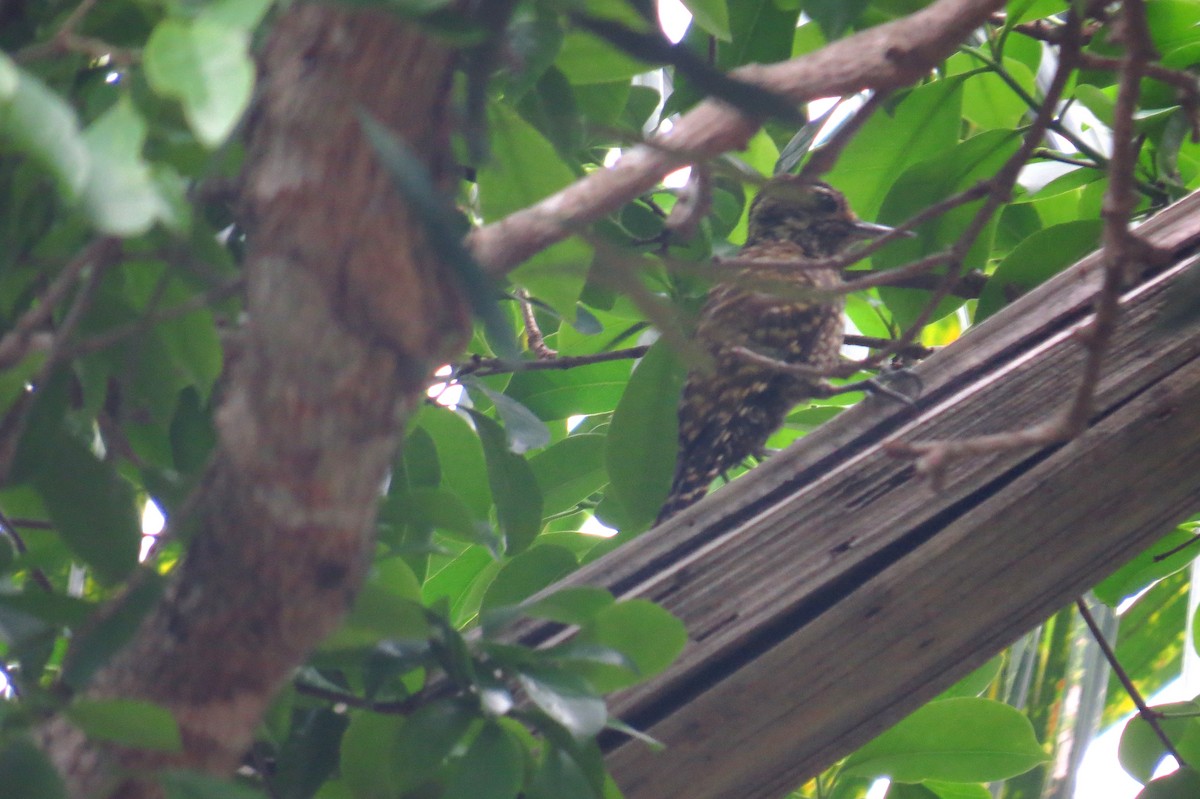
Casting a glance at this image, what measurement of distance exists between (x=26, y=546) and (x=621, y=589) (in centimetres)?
62

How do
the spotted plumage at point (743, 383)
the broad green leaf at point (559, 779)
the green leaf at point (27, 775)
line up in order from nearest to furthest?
the green leaf at point (27, 775)
the broad green leaf at point (559, 779)
the spotted plumage at point (743, 383)

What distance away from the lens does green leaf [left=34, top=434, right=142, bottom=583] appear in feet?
2.76

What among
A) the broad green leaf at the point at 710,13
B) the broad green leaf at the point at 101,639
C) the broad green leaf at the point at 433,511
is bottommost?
the broad green leaf at the point at 101,639

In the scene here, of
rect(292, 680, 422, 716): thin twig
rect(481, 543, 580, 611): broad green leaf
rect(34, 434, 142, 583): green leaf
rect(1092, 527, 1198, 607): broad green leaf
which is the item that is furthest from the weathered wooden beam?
rect(34, 434, 142, 583): green leaf

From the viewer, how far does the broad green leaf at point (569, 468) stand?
1.72 meters

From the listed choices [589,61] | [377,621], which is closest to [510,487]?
[589,61]

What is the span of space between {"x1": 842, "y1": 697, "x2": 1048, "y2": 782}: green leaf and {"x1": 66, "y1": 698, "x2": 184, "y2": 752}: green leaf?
1.00m

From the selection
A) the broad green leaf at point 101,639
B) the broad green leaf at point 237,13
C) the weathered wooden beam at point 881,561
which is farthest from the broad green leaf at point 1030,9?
the broad green leaf at point 101,639

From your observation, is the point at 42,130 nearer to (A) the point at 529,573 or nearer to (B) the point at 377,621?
(B) the point at 377,621

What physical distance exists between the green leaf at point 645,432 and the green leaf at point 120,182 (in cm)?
95

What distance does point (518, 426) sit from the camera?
1.52m

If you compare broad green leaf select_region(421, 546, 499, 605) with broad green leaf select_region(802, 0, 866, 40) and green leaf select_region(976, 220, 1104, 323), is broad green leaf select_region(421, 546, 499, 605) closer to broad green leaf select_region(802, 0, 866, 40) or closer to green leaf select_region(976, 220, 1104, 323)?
green leaf select_region(976, 220, 1104, 323)

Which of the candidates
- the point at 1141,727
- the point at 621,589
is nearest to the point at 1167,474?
the point at 1141,727

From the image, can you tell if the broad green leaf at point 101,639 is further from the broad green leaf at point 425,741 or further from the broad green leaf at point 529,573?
the broad green leaf at point 529,573
